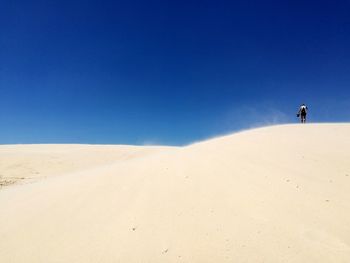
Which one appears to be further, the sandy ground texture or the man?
the man

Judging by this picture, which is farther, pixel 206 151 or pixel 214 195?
pixel 206 151

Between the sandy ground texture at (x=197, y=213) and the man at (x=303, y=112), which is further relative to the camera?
the man at (x=303, y=112)

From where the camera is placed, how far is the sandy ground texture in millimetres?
3494

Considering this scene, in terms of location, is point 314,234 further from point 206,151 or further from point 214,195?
point 206,151

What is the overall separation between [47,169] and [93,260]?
1296 centimetres

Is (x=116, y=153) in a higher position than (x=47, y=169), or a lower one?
higher

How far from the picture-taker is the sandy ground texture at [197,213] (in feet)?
11.5

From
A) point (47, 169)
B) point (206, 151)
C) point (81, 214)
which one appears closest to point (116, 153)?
point (47, 169)

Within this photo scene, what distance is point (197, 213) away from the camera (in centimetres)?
442

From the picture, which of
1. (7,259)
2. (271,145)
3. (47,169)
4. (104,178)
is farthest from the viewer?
(47,169)

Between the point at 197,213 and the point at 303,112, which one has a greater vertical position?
the point at 303,112

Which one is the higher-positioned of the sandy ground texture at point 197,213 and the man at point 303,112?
the man at point 303,112

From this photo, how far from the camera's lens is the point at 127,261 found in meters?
3.46

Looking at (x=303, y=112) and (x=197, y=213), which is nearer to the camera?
(x=197, y=213)
